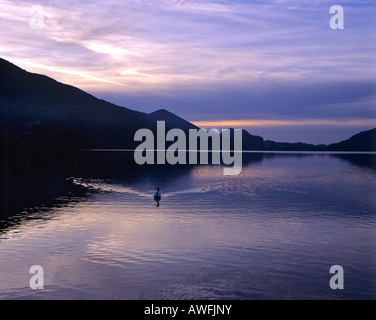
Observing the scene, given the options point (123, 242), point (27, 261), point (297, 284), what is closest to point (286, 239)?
point (297, 284)

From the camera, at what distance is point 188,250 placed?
31.3 m

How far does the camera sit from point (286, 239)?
35406 millimetres

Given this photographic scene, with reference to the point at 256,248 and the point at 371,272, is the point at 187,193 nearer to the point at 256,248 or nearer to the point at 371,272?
the point at 256,248

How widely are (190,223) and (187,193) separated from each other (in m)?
29.2

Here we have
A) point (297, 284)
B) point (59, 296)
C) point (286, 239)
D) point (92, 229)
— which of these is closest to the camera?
point (59, 296)

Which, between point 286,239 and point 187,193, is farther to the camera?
point 187,193

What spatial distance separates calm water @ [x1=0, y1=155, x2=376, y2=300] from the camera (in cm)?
2288

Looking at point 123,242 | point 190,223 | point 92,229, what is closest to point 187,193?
point 190,223

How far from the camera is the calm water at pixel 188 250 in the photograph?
2288 cm

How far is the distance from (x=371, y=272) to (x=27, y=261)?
81.8 feet
